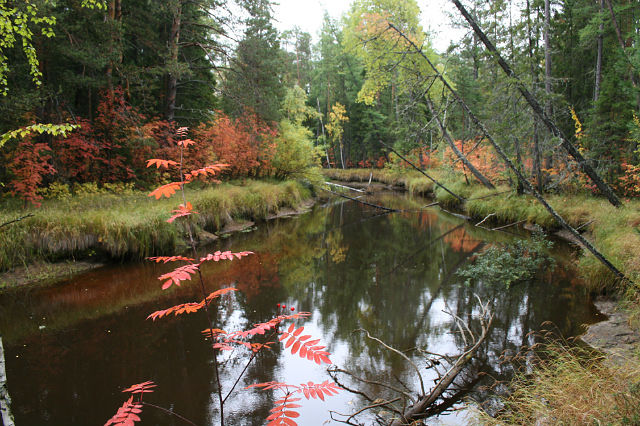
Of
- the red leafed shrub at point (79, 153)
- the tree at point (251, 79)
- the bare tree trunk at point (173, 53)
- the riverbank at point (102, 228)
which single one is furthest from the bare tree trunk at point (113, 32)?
the tree at point (251, 79)

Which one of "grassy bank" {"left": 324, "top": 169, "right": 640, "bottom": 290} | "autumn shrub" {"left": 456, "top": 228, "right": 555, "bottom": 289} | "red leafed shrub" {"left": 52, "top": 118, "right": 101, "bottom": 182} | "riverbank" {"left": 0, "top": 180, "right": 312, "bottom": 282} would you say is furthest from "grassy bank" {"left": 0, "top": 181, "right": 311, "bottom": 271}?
"grassy bank" {"left": 324, "top": 169, "right": 640, "bottom": 290}

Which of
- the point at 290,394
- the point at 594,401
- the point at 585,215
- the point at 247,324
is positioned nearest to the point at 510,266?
the point at 585,215

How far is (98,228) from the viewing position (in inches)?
316

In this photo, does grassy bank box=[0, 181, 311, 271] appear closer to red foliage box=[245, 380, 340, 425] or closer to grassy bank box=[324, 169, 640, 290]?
red foliage box=[245, 380, 340, 425]

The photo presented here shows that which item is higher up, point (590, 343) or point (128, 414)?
point (128, 414)

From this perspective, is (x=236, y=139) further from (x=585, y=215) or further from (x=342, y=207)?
(x=585, y=215)

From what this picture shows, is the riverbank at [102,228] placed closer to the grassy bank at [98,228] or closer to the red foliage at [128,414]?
the grassy bank at [98,228]

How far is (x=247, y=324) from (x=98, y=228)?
4603 millimetres

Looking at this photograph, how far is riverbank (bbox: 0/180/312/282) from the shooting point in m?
7.21

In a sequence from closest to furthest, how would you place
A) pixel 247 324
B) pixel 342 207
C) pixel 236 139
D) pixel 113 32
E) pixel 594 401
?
pixel 594 401, pixel 247 324, pixel 113 32, pixel 236 139, pixel 342 207

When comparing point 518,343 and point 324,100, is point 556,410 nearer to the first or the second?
point 518,343

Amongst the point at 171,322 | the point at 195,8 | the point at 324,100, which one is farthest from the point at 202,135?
the point at 324,100

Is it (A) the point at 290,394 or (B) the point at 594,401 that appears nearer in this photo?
(B) the point at 594,401

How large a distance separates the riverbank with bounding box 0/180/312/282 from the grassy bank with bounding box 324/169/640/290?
28.6 feet
